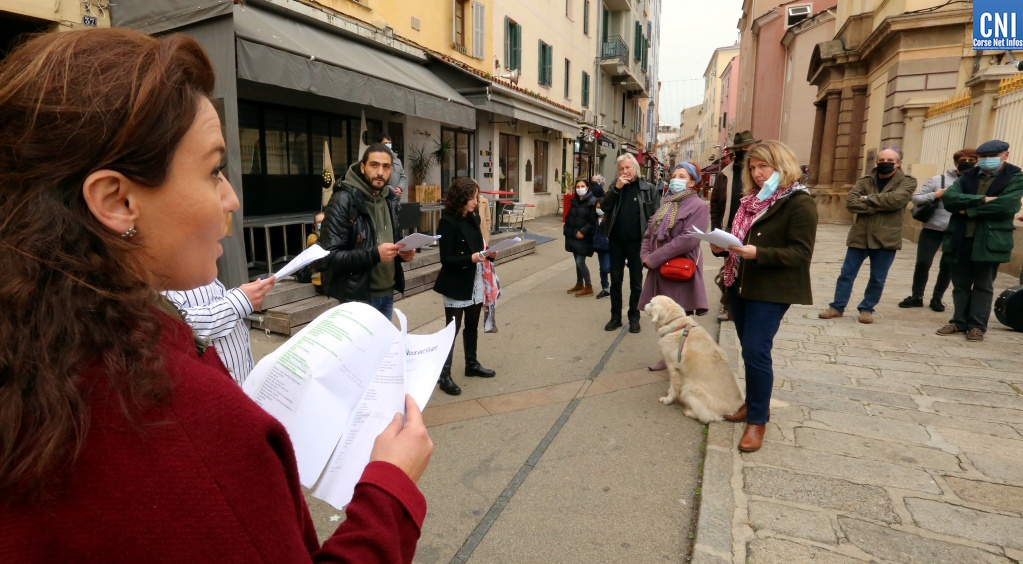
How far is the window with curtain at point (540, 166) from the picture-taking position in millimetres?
20625

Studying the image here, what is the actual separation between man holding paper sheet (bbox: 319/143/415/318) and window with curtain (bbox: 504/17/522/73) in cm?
1380

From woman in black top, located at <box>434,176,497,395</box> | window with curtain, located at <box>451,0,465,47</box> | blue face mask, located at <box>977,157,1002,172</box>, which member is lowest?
woman in black top, located at <box>434,176,497,395</box>

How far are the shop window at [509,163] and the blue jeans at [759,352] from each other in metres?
14.2

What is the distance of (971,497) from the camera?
3.12 metres

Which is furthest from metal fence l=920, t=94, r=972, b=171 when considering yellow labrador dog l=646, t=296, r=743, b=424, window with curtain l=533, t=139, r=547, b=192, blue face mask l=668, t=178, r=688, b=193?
window with curtain l=533, t=139, r=547, b=192

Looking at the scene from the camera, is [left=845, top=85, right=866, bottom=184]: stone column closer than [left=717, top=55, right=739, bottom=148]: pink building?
Yes

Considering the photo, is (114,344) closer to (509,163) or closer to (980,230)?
(980,230)

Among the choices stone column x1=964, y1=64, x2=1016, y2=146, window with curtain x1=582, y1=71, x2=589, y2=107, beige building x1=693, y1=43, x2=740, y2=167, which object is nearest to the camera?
stone column x1=964, y1=64, x2=1016, y2=146

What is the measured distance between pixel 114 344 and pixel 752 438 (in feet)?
12.3

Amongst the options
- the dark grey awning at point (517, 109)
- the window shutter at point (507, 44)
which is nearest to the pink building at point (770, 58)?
the dark grey awning at point (517, 109)

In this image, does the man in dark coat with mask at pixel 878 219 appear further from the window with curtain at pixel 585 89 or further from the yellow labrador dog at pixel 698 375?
the window with curtain at pixel 585 89

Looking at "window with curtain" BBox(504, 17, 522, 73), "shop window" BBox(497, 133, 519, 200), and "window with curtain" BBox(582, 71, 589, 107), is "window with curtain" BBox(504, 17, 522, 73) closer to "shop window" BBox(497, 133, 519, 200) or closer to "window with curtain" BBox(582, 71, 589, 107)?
"shop window" BBox(497, 133, 519, 200)

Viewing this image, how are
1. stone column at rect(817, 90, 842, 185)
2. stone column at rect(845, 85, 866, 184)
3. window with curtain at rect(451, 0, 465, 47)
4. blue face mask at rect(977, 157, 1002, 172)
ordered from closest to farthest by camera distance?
blue face mask at rect(977, 157, 1002, 172) → window with curtain at rect(451, 0, 465, 47) → stone column at rect(845, 85, 866, 184) → stone column at rect(817, 90, 842, 185)

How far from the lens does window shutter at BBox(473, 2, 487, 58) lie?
1481 centimetres
